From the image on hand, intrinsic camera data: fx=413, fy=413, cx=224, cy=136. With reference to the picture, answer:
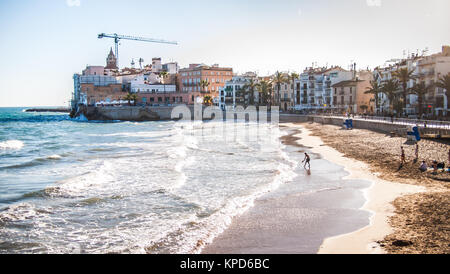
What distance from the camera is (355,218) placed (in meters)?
16.5

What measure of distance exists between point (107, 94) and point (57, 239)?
12491cm

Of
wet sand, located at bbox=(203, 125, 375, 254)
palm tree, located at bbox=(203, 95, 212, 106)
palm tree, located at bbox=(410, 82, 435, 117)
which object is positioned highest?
palm tree, located at bbox=(203, 95, 212, 106)

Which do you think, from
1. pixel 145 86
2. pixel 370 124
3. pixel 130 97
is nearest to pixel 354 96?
pixel 370 124

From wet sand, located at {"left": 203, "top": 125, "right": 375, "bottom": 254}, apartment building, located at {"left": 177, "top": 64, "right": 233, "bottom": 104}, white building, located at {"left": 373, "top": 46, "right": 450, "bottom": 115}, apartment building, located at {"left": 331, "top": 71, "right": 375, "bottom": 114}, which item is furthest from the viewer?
apartment building, located at {"left": 177, "top": 64, "right": 233, "bottom": 104}

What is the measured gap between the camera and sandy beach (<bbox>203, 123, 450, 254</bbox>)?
13.2m

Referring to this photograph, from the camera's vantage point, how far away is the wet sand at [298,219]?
13672mm

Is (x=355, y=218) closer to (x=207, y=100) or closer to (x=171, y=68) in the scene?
(x=207, y=100)

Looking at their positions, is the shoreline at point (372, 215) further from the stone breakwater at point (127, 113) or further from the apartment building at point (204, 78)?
the apartment building at point (204, 78)

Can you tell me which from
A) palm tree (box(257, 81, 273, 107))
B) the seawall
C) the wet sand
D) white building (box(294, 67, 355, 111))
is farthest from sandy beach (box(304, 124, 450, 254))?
palm tree (box(257, 81, 273, 107))

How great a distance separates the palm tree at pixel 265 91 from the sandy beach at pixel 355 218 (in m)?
89.6

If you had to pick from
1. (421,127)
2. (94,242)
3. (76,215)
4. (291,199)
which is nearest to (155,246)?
(94,242)

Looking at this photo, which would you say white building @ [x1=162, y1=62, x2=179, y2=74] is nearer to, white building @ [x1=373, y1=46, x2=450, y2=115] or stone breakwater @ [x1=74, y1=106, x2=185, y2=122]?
stone breakwater @ [x1=74, y1=106, x2=185, y2=122]

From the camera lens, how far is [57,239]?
15.0 metres
